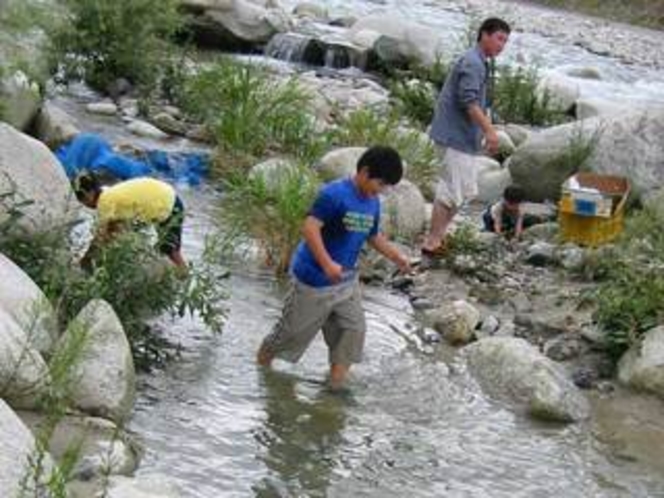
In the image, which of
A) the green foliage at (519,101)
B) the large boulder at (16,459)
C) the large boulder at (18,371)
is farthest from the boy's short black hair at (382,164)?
the green foliage at (519,101)

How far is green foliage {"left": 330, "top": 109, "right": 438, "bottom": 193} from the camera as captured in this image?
11.6m

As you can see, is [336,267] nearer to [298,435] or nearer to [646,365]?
[298,435]

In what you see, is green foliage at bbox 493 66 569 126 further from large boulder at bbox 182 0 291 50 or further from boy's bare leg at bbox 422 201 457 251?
boy's bare leg at bbox 422 201 457 251

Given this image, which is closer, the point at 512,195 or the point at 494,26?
the point at 494,26

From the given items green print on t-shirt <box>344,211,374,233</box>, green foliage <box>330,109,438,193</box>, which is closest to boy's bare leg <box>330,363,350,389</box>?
green print on t-shirt <box>344,211,374,233</box>

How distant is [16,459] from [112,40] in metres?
10.3

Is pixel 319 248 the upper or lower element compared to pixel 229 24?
upper

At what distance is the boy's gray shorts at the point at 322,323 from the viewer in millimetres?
6801

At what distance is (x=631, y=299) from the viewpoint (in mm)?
7898

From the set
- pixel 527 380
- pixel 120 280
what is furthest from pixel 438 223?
pixel 120 280

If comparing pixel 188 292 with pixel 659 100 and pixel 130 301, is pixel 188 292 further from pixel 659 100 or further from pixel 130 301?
pixel 659 100

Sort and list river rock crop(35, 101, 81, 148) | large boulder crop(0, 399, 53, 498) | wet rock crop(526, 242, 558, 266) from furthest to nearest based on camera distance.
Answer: river rock crop(35, 101, 81, 148)
wet rock crop(526, 242, 558, 266)
large boulder crop(0, 399, 53, 498)

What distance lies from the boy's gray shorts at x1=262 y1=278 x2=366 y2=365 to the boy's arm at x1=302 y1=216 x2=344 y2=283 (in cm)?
21

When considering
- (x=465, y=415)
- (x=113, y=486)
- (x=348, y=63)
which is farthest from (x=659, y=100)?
(x=113, y=486)
